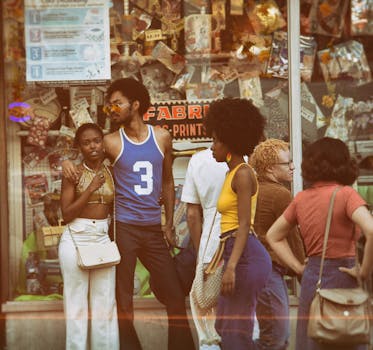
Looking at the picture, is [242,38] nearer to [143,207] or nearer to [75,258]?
[143,207]

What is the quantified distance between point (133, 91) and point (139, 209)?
91 cm

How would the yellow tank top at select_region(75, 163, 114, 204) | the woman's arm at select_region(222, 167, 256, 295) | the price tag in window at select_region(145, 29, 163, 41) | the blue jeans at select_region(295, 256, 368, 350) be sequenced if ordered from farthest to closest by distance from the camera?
the price tag in window at select_region(145, 29, 163, 41) → the yellow tank top at select_region(75, 163, 114, 204) → the woman's arm at select_region(222, 167, 256, 295) → the blue jeans at select_region(295, 256, 368, 350)

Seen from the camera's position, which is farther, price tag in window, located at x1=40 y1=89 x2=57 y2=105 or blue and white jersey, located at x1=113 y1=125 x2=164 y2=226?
price tag in window, located at x1=40 y1=89 x2=57 y2=105

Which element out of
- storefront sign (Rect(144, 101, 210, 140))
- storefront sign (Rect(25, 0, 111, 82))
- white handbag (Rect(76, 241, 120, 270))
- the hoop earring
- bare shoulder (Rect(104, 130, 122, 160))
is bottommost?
white handbag (Rect(76, 241, 120, 270))

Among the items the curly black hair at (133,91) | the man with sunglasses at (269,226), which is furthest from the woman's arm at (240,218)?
the curly black hair at (133,91)

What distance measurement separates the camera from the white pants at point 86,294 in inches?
259

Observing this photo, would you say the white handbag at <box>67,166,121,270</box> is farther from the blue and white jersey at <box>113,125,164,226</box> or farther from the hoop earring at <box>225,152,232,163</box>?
the hoop earring at <box>225,152,232,163</box>

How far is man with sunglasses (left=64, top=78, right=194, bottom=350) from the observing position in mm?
6738

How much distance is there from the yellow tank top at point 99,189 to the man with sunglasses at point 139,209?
2.8 inches

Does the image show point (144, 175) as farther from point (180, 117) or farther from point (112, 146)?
point (180, 117)

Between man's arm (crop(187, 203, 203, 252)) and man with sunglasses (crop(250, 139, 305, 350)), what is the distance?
0.58 m

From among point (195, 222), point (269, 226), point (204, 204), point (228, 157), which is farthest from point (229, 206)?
point (195, 222)

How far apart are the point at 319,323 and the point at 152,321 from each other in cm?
248

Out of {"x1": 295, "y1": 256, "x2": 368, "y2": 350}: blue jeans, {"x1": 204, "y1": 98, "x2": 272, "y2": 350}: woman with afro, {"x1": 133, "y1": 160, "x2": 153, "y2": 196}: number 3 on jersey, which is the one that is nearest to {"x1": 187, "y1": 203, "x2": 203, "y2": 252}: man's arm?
{"x1": 133, "y1": 160, "x2": 153, "y2": 196}: number 3 on jersey
